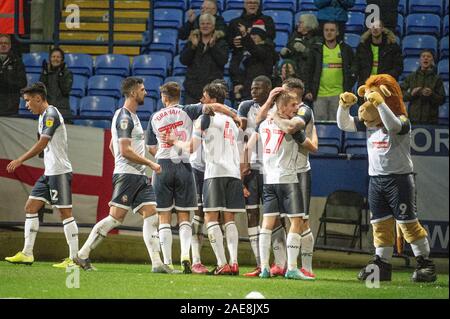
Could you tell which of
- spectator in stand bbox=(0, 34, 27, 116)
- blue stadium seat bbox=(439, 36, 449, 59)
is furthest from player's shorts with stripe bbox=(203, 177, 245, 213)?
blue stadium seat bbox=(439, 36, 449, 59)

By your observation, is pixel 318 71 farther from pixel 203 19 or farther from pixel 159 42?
pixel 159 42

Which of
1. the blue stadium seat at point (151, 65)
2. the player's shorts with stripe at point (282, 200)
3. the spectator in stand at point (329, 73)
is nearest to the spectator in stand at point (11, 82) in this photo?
the blue stadium seat at point (151, 65)

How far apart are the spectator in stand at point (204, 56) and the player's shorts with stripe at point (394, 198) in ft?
14.4

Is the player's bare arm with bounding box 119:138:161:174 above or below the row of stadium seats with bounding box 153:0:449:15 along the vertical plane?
below

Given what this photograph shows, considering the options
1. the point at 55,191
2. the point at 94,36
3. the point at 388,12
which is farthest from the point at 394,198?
the point at 94,36

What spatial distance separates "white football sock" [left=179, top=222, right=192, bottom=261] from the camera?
1229 centimetres

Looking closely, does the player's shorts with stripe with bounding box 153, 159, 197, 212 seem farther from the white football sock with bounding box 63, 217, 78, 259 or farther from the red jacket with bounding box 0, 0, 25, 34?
the red jacket with bounding box 0, 0, 25, 34

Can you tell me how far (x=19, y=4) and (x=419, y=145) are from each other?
5778 millimetres

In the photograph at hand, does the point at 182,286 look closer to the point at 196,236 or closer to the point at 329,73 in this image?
the point at 196,236

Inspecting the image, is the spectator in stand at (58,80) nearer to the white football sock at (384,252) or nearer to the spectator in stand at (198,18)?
the spectator in stand at (198,18)

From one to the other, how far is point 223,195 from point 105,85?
549 cm

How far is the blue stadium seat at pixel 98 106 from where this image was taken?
16.7 m

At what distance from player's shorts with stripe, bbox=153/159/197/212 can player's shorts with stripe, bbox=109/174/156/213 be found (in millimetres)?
231

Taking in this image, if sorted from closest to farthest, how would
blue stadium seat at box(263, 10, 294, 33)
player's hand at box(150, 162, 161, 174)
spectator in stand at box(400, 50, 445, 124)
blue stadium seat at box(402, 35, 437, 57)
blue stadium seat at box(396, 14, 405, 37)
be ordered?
1. player's hand at box(150, 162, 161, 174)
2. spectator in stand at box(400, 50, 445, 124)
3. blue stadium seat at box(402, 35, 437, 57)
4. blue stadium seat at box(396, 14, 405, 37)
5. blue stadium seat at box(263, 10, 294, 33)
